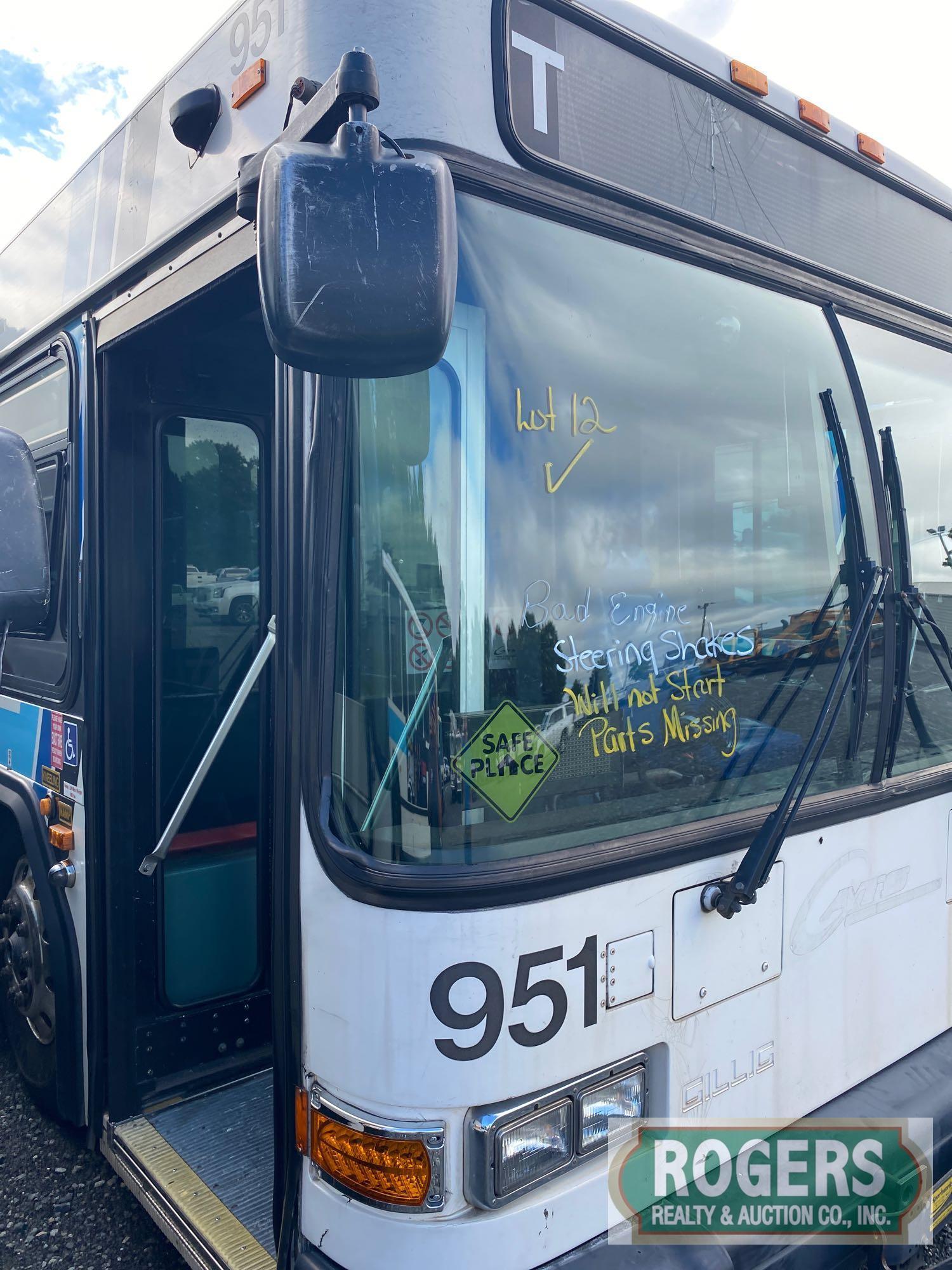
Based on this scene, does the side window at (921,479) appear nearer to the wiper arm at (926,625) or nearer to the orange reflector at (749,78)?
the wiper arm at (926,625)

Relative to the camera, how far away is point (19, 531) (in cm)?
226

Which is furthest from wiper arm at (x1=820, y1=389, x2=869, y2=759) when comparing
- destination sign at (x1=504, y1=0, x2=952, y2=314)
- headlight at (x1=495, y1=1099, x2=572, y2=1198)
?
headlight at (x1=495, y1=1099, x2=572, y2=1198)

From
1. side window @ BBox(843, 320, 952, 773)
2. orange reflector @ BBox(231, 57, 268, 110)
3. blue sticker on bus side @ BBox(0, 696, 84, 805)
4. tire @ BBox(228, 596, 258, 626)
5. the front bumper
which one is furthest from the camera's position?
tire @ BBox(228, 596, 258, 626)

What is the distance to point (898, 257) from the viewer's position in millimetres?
2318

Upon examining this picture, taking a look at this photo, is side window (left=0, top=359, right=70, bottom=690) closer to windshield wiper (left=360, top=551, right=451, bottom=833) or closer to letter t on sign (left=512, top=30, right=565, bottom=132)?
windshield wiper (left=360, top=551, right=451, bottom=833)

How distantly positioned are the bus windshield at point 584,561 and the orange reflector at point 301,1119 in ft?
1.60

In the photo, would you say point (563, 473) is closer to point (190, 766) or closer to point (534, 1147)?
point (534, 1147)

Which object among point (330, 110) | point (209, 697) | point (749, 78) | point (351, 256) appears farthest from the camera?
point (209, 697)

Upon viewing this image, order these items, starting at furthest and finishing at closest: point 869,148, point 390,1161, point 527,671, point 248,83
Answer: point 869,148
point 248,83
point 527,671
point 390,1161

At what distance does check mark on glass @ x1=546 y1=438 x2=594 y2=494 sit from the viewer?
1.64m

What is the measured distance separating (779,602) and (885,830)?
63 cm

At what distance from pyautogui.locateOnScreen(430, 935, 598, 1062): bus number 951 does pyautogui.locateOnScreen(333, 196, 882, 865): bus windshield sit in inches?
7.0

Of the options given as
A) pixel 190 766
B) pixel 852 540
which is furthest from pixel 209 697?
pixel 852 540

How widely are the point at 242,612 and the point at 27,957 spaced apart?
1.20 metres
